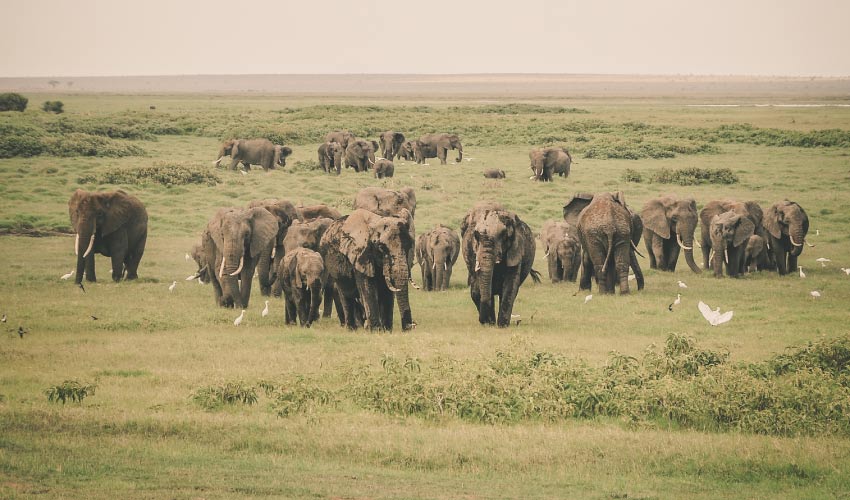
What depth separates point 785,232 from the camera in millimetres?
28266

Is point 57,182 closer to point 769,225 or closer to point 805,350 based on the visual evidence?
point 769,225

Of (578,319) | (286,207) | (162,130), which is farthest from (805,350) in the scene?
(162,130)

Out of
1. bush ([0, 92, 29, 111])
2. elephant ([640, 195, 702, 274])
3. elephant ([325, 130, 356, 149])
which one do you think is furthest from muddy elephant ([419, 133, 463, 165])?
bush ([0, 92, 29, 111])

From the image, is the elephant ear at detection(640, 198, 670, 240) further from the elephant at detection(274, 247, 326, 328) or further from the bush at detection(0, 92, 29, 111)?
the bush at detection(0, 92, 29, 111)

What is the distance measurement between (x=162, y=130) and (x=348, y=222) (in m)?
A: 50.4

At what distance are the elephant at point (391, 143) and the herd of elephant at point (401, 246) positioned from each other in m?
28.4

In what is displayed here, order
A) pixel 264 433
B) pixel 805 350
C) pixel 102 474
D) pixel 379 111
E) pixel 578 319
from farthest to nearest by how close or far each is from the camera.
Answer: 1. pixel 379 111
2. pixel 578 319
3. pixel 805 350
4. pixel 264 433
5. pixel 102 474

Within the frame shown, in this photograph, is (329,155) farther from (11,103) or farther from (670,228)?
(11,103)

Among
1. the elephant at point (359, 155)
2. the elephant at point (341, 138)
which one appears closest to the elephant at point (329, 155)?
the elephant at point (359, 155)

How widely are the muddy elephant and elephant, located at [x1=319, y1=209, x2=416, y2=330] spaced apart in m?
36.4

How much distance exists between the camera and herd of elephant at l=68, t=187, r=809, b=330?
1933 centimetres

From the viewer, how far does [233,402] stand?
13984 millimetres

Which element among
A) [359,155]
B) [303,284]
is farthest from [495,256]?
[359,155]

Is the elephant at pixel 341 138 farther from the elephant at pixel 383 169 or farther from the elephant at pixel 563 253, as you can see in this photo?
the elephant at pixel 563 253
